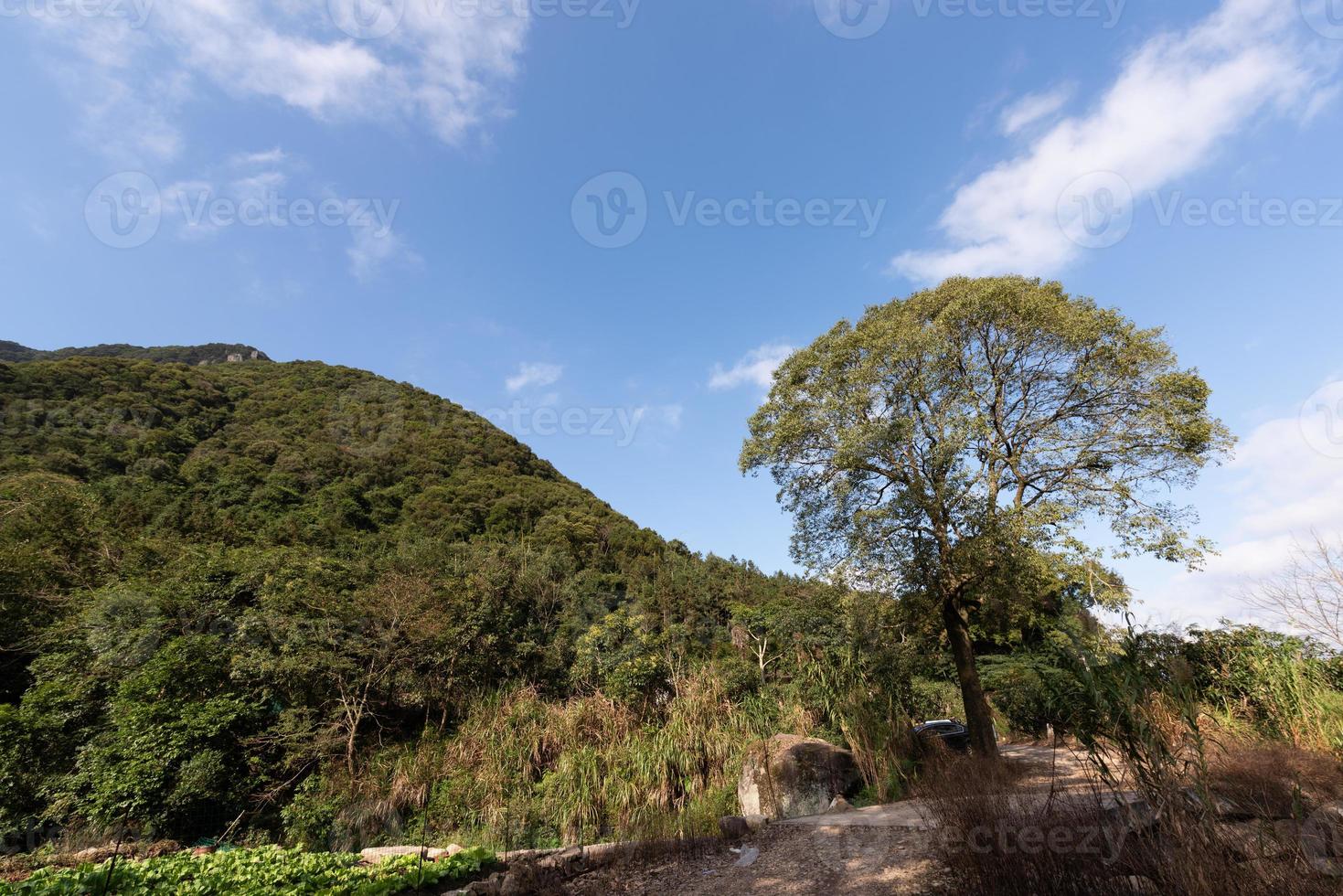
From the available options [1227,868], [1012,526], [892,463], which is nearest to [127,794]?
[1227,868]

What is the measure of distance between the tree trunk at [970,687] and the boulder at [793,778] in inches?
89.0

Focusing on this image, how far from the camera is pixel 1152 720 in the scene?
3441 millimetres

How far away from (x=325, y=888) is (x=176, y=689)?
8.00 metres

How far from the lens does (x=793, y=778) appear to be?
27.4 feet

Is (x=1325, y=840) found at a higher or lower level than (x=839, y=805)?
higher

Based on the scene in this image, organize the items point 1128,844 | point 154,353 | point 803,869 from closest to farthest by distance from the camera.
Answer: point 1128,844, point 803,869, point 154,353

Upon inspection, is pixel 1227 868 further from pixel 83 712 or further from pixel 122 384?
pixel 122 384

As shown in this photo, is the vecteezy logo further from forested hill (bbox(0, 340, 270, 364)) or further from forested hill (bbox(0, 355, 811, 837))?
forested hill (bbox(0, 340, 270, 364))

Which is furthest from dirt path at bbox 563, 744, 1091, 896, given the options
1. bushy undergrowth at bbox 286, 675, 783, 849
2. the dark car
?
the dark car

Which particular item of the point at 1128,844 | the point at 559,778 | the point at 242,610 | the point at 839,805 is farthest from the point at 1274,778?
the point at 242,610

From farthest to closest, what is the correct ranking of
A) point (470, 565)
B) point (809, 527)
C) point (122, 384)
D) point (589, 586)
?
point (122, 384)
point (589, 586)
point (470, 565)
point (809, 527)

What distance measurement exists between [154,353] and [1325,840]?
7155cm

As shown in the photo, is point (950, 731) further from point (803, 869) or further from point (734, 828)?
point (803, 869)

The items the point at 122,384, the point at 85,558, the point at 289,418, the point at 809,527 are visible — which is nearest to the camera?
the point at 809,527
